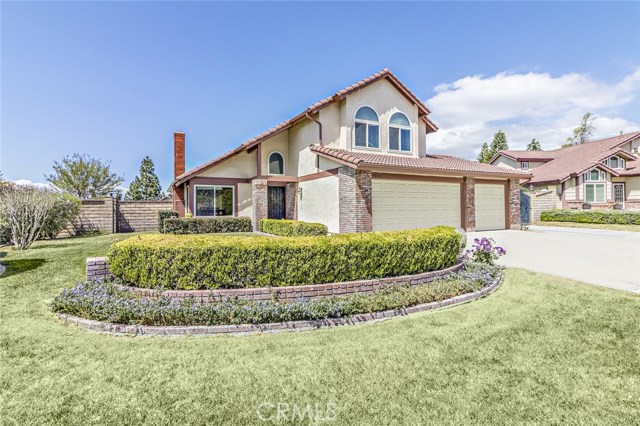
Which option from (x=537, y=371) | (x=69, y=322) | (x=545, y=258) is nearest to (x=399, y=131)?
(x=545, y=258)

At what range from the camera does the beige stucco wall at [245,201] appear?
17.5m

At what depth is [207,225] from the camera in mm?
15555

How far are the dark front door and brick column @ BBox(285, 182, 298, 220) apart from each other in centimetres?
28

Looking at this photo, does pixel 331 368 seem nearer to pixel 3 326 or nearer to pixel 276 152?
pixel 3 326

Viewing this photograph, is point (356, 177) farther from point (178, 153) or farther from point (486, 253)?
point (178, 153)

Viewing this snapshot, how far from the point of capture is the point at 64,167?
107 ft

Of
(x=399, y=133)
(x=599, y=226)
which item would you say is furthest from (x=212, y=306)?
(x=599, y=226)

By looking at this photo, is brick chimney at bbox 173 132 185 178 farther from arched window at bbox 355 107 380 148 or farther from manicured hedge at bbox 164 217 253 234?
arched window at bbox 355 107 380 148

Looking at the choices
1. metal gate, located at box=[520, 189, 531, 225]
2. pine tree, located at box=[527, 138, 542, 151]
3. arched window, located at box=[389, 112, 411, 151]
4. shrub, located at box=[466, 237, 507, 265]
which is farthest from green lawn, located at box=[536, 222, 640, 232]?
pine tree, located at box=[527, 138, 542, 151]

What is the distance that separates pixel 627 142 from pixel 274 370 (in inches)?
1680

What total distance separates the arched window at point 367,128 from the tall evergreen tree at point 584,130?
52133 mm

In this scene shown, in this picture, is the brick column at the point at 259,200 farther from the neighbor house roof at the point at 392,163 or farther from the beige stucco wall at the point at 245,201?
the neighbor house roof at the point at 392,163

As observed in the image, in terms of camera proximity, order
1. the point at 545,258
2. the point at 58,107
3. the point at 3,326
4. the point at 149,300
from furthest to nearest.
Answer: the point at 58,107
the point at 545,258
the point at 149,300
the point at 3,326

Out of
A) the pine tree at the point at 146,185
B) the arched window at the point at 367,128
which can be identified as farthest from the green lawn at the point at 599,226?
the pine tree at the point at 146,185
